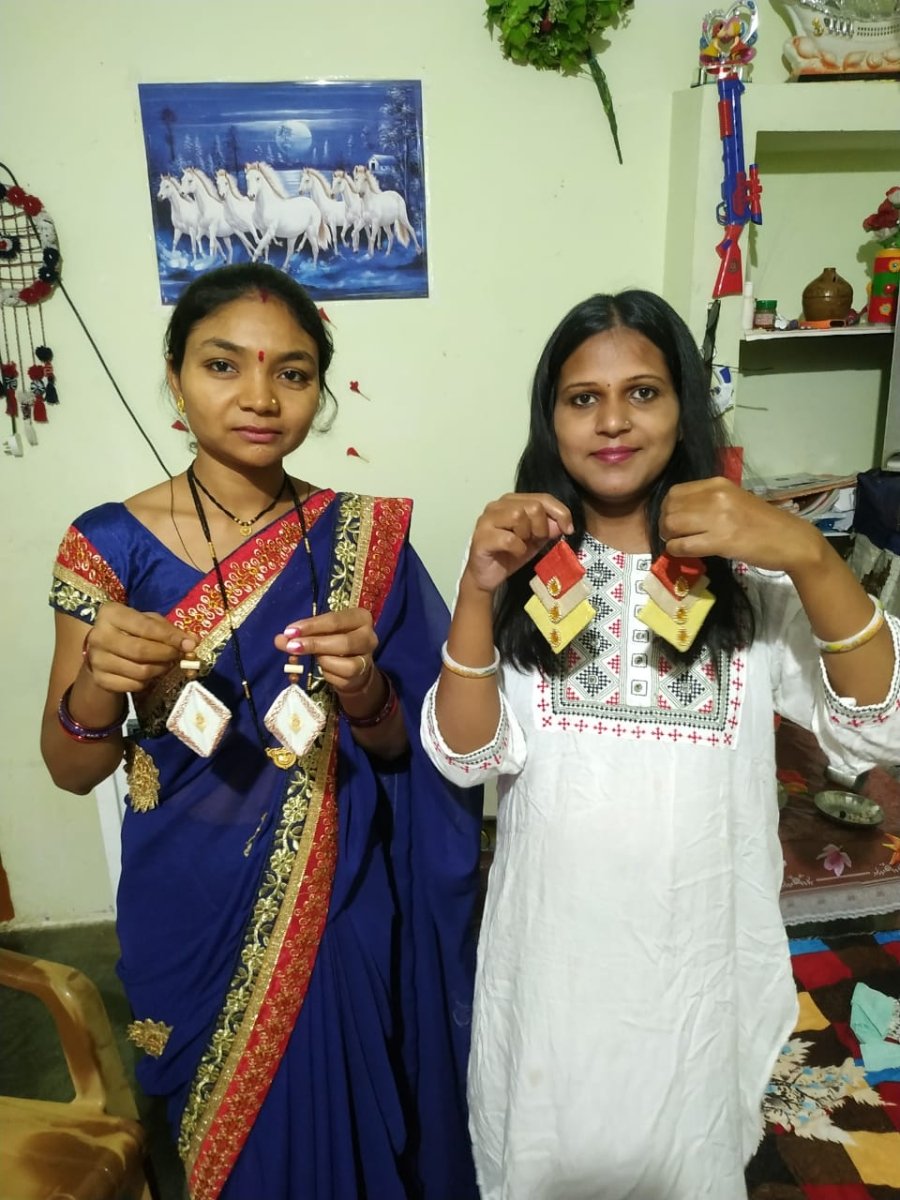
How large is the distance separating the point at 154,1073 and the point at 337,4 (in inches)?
87.9

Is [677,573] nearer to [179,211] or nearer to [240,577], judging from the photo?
[240,577]

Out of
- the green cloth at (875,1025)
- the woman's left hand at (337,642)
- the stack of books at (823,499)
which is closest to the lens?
the woman's left hand at (337,642)

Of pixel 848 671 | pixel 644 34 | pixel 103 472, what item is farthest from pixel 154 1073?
pixel 644 34

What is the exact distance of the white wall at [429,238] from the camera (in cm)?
191

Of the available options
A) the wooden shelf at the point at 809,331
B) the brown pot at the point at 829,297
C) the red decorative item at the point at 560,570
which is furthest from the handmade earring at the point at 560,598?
the brown pot at the point at 829,297

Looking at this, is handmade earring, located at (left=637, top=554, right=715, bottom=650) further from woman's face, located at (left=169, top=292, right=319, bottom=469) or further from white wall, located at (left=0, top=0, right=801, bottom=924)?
white wall, located at (left=0, top=0, right=801, bottom=924)

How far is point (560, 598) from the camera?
3.08 feet

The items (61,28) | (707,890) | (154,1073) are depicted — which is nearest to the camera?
(707,890)

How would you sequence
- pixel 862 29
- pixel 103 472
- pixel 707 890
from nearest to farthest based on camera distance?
pixel 707 890, pixel 862 29, pixel 103 472

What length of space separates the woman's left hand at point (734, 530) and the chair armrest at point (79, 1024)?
1.16m

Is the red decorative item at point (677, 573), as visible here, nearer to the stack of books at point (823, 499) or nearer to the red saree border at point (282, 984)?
the red saree border at point (282, 984)

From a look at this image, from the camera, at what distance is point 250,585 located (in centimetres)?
109

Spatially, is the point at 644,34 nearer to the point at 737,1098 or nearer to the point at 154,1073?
the point at 737,1098

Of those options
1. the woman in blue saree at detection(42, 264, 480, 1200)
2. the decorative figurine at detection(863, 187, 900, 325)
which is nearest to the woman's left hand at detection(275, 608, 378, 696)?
the woman in blue saree at detection(42, 264, 480, 1200)
